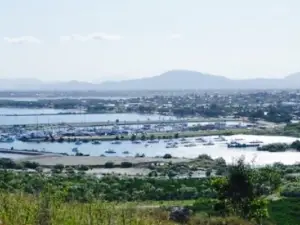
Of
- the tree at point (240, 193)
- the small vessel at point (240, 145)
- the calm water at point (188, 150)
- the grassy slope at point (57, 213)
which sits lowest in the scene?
the calm water at point (188, 150)

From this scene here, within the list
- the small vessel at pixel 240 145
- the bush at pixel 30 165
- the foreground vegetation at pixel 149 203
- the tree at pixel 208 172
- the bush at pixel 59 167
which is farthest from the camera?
the small vessel at pixel 240 145

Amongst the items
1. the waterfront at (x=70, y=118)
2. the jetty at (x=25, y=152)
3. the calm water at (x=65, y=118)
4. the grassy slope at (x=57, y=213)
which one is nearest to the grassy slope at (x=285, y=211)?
the grassy slope at (x=57, y=213)

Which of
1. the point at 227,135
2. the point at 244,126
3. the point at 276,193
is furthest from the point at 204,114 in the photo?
the point at 276,193

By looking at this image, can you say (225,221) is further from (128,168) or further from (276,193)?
(128,168)

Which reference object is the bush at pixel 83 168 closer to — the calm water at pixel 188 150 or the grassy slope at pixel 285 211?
the calm water at pixel 188 150

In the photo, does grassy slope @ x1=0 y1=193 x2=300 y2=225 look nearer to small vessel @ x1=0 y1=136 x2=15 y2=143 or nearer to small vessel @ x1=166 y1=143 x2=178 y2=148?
small vessel @ x1=166 y1=143 x2=178 y2=148

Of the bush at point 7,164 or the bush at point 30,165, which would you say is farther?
the bush at point 30,165

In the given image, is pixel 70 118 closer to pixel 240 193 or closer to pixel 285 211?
pixel 285 211

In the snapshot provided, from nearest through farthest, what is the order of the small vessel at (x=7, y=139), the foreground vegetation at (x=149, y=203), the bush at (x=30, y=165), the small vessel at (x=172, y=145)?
the foreground vegetation at (x=149, y=203), the bush at (x=30, y=165), the small vessel at (x=172, y=145), the small vessel at (x=7, y=139)

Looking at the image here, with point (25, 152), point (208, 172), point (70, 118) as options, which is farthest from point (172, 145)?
point (70, 118)
